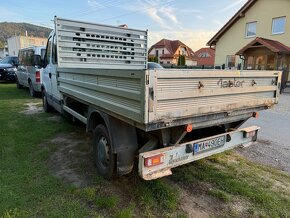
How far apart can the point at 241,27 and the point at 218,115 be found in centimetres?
2265

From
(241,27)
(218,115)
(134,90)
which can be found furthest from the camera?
(241,27)

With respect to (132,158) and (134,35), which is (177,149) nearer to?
(132,158)

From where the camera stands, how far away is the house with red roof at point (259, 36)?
18.2m

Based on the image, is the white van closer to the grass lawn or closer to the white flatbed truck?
the white flatbed truck

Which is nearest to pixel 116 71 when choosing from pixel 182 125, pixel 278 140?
pixel 182 125

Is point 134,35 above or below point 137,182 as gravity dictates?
above

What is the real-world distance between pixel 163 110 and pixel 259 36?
22129 mm

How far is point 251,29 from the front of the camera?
71.6 feet

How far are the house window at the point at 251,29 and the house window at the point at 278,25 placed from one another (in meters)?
1.80

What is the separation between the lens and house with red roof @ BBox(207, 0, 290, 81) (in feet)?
59.7

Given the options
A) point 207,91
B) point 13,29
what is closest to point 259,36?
point 207,91

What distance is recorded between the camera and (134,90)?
2.43 metres

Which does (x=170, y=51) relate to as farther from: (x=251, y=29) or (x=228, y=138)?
(x=228, y=138)

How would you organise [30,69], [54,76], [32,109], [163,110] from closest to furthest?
[163,110], [54,76], [32,109], [30,69]
